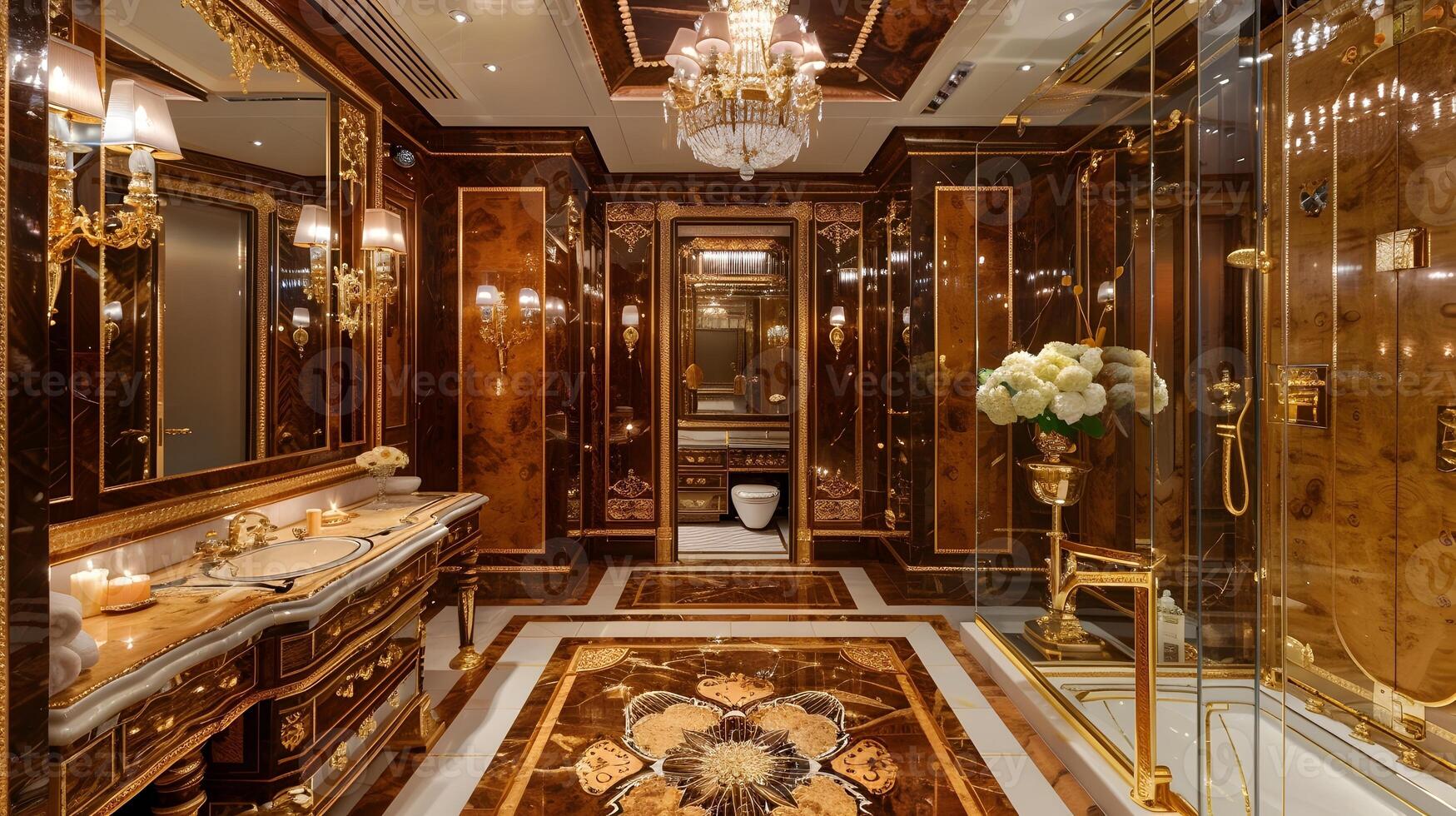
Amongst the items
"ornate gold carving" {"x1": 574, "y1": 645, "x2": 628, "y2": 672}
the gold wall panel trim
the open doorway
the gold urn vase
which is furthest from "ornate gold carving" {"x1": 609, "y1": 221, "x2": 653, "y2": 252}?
the gold urn vase

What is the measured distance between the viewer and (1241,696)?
146 centimetres

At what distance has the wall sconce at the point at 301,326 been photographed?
100 inches

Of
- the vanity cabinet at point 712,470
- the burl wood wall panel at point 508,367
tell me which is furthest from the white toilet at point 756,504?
the burl wood wall panel at point 508,367

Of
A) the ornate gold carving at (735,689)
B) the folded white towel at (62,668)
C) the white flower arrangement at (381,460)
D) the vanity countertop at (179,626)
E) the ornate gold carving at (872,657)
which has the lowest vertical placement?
the ornate gold carving at (735,689)

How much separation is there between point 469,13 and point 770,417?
425 centimetres

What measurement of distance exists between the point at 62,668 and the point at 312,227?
2037 mm

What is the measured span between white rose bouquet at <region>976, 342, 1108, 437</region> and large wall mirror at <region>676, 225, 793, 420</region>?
3.61 m

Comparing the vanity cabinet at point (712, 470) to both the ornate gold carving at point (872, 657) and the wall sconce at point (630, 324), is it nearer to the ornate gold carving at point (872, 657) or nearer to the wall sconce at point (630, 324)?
the wall sconce at point (630, 324)

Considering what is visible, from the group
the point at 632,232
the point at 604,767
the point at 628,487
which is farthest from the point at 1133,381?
the point at 632,232

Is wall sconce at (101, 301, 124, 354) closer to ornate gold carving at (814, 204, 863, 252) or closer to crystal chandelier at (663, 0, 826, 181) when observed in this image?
crystal chandelier at (663, 0, 826, 181)

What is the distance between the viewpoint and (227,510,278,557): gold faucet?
2031mm

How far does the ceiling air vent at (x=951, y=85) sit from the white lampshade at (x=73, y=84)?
3.31 metres

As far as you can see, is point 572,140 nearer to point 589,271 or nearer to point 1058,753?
point 589,271

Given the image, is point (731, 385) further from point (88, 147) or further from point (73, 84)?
point (73, 84)
